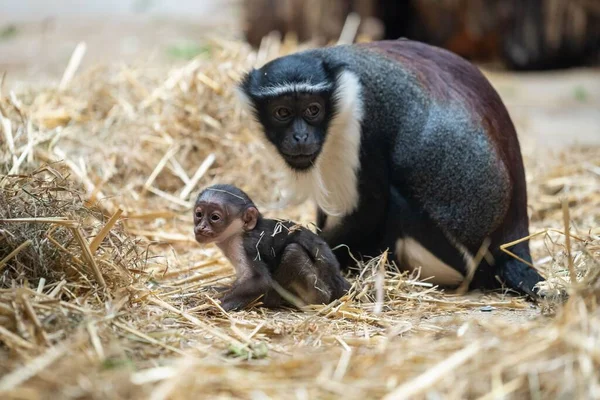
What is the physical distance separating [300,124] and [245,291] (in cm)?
130

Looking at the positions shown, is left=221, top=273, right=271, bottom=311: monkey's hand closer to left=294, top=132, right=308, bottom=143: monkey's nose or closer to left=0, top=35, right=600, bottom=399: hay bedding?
left=0, top=35, right=600, bottom=399: hay bedding

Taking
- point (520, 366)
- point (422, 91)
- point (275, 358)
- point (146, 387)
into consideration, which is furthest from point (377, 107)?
point (146, 387)

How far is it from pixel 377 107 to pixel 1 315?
2936mm

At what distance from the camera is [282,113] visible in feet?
17.6

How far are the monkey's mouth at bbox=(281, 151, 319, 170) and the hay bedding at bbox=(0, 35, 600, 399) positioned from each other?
0.83 meters

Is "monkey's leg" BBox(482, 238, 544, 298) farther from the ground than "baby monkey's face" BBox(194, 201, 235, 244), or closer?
closer

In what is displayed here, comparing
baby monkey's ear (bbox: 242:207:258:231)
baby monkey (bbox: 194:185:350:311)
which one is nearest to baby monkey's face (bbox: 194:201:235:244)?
baby monkey (bbox: 194:185:350:311)

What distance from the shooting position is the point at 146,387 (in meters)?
2.96

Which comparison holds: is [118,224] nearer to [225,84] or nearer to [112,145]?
[112,145]

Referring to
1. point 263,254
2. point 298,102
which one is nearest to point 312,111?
point 298,102

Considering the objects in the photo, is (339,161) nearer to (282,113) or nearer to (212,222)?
(282,113)

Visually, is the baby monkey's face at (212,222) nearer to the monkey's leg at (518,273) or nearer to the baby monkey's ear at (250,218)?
the baby monkey's ear at (250,218)

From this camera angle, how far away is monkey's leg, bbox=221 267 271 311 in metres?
4.63

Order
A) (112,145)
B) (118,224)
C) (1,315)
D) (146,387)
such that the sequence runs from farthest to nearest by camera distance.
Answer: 1. (112,145)
2. (118,224)
3. (1,315)
4. (146,387)
